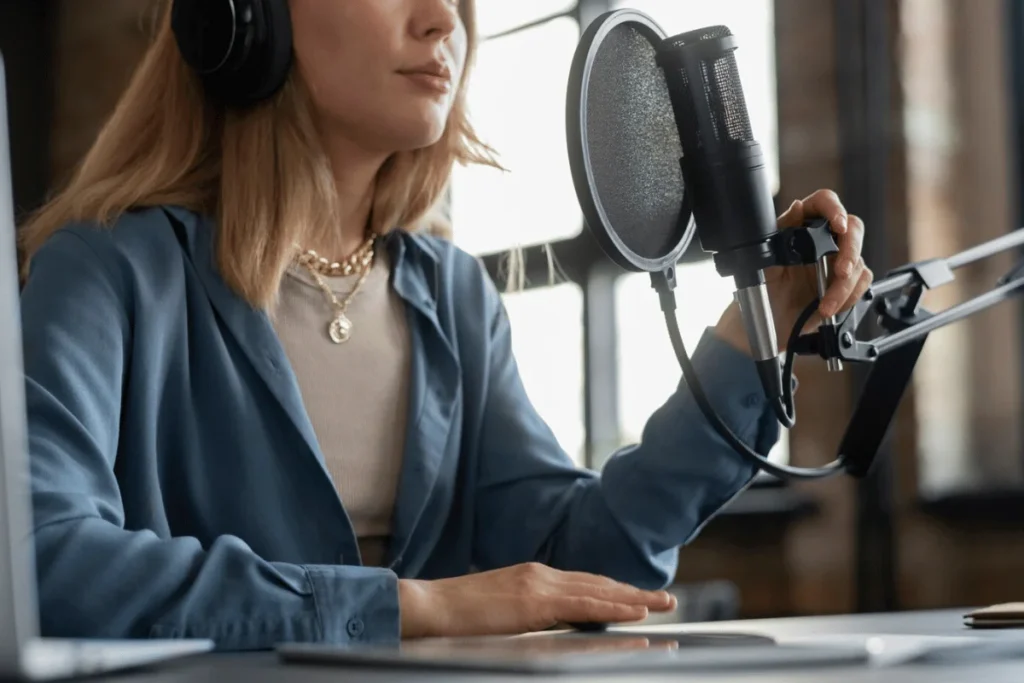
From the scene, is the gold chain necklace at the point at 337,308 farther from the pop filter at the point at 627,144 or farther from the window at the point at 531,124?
the window at the point at 531,124

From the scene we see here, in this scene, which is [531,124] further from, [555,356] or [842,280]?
[842,280]

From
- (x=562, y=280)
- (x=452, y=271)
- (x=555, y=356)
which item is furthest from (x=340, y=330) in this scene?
(x=555, y=356)

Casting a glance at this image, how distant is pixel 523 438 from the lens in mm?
1340

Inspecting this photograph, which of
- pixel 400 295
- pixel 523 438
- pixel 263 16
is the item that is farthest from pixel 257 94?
pixel 523 438

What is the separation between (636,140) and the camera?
0.88m

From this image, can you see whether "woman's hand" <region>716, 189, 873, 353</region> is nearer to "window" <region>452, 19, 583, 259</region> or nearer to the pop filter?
the pop filter

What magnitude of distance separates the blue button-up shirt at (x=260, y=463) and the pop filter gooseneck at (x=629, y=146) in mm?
265

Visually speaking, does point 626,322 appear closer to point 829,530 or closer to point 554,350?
point 554,350

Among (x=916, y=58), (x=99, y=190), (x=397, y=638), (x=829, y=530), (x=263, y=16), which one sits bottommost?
(x=829, y=530)

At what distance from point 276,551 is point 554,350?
8.23ft

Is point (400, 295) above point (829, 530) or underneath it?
above

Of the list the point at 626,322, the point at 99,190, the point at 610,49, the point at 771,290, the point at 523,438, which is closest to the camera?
the point at 610,49

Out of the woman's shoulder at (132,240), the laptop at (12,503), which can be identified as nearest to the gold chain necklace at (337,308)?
the woman's shoulder at (132,240)

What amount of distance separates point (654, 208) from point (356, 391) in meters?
0.48
